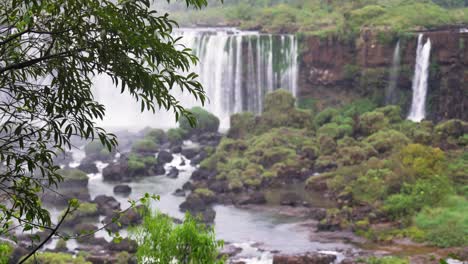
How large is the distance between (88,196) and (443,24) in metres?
21.4

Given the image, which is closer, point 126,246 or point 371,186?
point 126,246

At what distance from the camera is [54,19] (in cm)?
611

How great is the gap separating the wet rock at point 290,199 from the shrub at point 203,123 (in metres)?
10.7

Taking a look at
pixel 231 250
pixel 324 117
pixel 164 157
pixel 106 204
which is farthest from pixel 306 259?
pixel 324 117

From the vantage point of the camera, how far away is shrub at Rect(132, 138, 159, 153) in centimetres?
3447

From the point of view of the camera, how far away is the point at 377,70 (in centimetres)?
3775

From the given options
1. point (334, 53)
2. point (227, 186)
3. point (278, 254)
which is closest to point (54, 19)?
point (278, 254)

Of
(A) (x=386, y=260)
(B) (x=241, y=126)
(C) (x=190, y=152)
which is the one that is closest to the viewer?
(A) (x=386, y=260)

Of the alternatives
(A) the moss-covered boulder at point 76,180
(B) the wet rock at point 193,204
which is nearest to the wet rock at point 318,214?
(B) the wet rock at point 193,204

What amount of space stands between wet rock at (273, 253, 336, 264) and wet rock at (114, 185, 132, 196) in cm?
955

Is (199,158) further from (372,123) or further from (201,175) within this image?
(372,123)

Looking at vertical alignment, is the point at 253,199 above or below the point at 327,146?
below

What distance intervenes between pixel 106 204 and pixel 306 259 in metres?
8.91

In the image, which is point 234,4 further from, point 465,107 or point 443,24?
point 465,107
